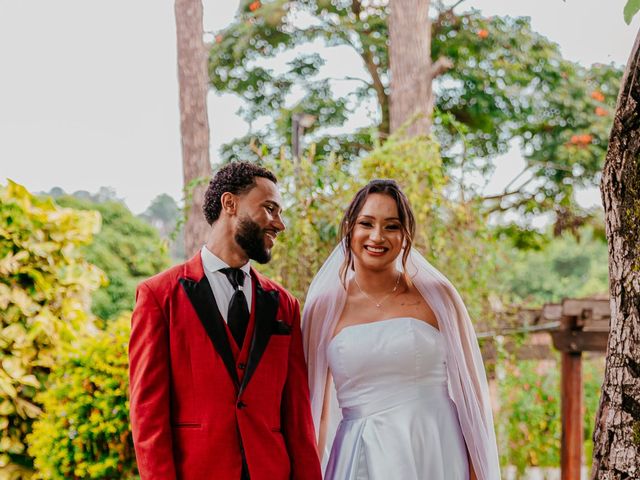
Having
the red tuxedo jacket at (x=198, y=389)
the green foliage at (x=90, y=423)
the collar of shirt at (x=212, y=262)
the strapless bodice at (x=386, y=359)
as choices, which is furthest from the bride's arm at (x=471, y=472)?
the green foliage at (x=90, y=423)

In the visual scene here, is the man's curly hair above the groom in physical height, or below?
above

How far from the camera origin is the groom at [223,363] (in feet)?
7.59

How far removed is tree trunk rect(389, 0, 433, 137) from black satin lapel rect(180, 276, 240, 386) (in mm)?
6043

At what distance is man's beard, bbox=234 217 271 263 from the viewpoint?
2.44m

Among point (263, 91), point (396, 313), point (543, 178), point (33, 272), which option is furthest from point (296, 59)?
point (396, 313)

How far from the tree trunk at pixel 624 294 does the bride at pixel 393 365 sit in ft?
2.38

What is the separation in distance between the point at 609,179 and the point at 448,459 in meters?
1.22

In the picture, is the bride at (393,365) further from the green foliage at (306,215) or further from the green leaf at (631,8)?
the green foliage at (306,215)

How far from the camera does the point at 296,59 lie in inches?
433

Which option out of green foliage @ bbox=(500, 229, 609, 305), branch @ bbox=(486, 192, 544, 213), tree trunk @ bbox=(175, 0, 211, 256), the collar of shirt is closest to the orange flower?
branch @ bbox=(486, 192, 544, 213)

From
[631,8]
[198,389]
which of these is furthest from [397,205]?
[631,8]

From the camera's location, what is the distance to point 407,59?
27.2ft

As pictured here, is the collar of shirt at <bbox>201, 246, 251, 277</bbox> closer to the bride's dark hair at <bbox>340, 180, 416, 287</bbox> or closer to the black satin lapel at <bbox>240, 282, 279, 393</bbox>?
the black satin lapel at <bbox>240, 282, 279, 393</bbox>

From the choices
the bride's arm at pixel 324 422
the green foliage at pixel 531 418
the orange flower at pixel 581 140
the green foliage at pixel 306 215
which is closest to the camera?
the bride's arm at pixel 324 422
